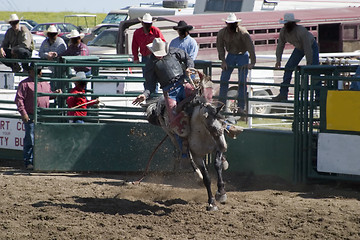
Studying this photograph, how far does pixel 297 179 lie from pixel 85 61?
13.8ft

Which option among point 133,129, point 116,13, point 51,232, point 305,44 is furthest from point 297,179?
point 116,13

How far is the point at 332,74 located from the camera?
9.21m

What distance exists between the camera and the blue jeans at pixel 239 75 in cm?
1001

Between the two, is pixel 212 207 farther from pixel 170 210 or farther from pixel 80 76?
pixel 80 76

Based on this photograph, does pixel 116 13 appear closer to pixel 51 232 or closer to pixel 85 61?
pixel 85 61

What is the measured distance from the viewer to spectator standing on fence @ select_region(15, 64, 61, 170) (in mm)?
10867

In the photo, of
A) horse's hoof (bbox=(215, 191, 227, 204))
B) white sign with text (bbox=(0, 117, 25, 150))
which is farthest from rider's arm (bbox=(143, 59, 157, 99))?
white sign with text (bbox=(0, 117, 25, 150))

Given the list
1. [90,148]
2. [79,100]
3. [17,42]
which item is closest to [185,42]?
[79,100]

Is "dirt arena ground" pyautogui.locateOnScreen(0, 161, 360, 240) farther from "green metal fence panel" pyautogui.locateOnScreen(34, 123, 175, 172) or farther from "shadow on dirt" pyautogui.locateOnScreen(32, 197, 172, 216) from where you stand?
"green metal fence panel" pyautogui.locateOnScreen(34, 123, 175, 172)

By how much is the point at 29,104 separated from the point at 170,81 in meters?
3.61

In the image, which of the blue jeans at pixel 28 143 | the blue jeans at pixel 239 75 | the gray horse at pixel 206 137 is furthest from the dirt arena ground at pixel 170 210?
the blue jeans at pixel 239 75

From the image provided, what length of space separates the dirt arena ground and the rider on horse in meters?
1.03

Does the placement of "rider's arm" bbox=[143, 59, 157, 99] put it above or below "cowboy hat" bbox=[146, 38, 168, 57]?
below

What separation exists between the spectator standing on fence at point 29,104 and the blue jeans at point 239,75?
2.67 m
